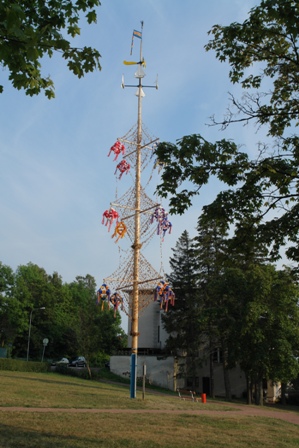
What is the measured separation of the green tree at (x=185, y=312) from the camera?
43.9 metres

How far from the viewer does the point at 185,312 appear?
45031 millimetres

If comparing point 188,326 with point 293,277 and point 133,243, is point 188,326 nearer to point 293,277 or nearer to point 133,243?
point 133,243

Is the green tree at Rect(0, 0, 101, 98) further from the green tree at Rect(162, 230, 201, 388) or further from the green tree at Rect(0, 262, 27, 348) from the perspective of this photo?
the green tree at Rect(0, 262, 27, 348)

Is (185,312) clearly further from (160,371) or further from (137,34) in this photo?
(137,34)

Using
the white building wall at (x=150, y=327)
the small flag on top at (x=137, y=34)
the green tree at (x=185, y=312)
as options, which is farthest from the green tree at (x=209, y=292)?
the small flag on top at (x=137, y=34)

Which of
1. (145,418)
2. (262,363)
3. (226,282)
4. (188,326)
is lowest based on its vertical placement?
(145,418)

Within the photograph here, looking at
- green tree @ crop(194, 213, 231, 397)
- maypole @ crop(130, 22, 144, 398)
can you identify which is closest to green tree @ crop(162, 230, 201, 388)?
green tree @ crop(194, 213, 231, 397)

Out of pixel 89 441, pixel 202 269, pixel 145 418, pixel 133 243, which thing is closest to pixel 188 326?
pixel 202 269

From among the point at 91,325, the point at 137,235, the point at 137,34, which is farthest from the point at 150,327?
the point at 137,34

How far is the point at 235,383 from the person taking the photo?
4931 cm

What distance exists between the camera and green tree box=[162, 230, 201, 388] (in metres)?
43.9

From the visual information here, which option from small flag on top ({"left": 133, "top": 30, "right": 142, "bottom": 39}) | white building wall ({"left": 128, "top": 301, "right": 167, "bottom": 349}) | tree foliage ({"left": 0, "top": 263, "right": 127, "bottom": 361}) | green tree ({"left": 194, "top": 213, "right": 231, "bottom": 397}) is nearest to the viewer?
small flag on top ({"left": 133, "top": 30, "right": 142, "bottom": 39})

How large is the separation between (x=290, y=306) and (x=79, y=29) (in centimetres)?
3493

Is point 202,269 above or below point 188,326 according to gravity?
above
